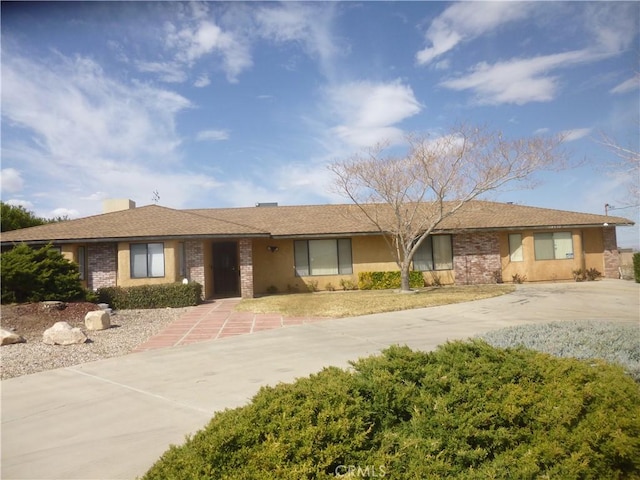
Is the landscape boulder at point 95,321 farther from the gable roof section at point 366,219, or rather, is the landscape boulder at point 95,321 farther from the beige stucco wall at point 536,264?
the beige stucco wall at point 536,264

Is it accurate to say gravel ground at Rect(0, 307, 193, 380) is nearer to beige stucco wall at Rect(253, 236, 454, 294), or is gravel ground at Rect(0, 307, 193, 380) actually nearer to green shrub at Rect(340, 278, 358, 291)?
beige stucco wall at Rect(253, 236, 454, 294)

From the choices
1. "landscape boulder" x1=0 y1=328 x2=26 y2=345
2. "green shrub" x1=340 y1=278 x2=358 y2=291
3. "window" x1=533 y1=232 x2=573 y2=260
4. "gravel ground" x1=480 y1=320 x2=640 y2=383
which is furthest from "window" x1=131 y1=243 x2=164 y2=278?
"window" x1=533 y1=232 x2=573 y2=260

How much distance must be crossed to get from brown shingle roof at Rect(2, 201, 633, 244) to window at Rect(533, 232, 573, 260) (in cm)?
73

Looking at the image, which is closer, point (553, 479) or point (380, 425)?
point (553, 479)

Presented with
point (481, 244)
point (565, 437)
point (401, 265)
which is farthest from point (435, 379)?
point (481, 244)

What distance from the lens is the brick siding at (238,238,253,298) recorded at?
17.2 meters

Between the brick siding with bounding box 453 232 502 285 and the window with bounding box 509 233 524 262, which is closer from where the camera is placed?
the brick siding with bounding box 453 232 502 285

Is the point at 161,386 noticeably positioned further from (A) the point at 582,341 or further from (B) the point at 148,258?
(B) the point at 148,258

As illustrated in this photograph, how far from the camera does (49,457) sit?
397 centimetres

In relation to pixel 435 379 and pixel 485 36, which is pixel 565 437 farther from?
pixel 485 36

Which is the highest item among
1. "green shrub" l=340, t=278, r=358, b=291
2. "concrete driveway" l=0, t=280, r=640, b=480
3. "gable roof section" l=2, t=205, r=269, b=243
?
"gable roof section" l=2, t=205, r=269, b=243

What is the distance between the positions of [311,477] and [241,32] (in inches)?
263

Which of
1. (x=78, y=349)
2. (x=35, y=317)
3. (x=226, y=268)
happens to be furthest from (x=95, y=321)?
(x=226, y=268)

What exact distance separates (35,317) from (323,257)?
465 inches
